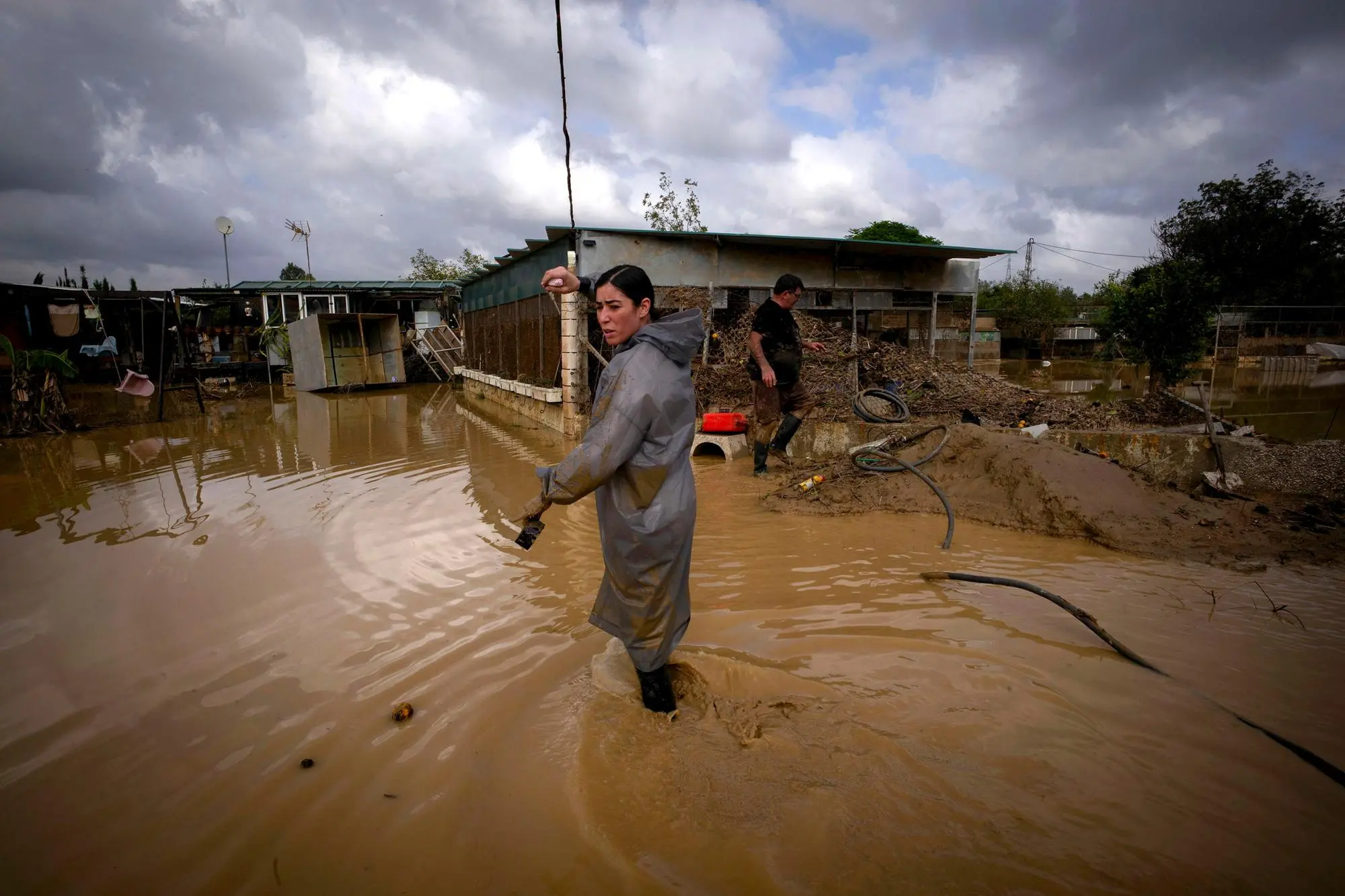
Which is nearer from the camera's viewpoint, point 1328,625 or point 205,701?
point 205,701

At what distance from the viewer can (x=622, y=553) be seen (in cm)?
232

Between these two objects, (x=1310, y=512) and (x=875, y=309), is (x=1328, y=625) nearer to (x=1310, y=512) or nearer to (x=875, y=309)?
(x=1310, y=512)

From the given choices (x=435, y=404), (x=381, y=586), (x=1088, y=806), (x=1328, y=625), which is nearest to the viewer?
(x=1088, y=806)

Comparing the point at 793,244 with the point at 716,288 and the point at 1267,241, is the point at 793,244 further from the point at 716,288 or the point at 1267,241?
the point at 1267,241

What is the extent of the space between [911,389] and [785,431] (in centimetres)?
353

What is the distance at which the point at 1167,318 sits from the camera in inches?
403

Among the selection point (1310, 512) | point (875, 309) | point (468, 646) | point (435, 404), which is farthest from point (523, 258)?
point (1310, 512)

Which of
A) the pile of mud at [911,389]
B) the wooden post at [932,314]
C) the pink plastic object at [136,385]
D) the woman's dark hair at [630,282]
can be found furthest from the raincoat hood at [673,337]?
the pink plastic object at [136,385]

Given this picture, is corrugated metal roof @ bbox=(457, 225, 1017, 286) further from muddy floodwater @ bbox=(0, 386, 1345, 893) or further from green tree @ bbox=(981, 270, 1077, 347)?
green tree @ bbox=(981, 270, 1077, 347)

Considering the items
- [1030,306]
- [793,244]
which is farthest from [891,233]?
[793,244]

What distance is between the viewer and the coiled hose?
7012mm

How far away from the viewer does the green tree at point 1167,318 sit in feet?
32.9

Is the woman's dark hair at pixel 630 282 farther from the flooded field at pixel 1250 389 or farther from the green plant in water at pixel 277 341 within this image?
the green plant in water at pixel 277 341

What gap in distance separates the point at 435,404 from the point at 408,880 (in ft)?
51.2
